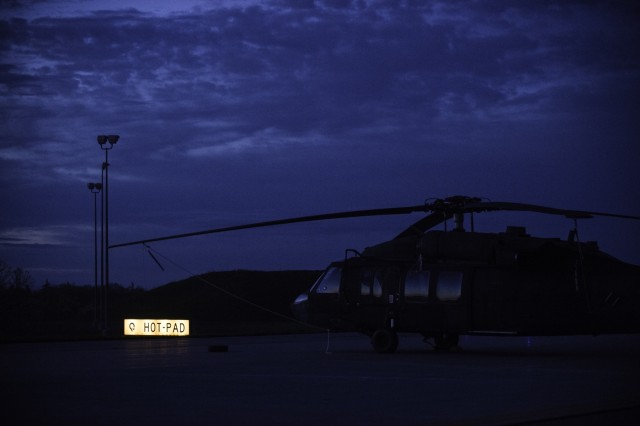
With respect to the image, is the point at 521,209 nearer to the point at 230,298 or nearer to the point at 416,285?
the point at 416,285

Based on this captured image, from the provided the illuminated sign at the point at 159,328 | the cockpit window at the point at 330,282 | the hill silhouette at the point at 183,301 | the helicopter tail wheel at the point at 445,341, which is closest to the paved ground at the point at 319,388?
the helicopter tail wheel at the point at 445,341

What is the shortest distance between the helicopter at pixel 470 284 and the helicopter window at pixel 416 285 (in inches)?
1.1

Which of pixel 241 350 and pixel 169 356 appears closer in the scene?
pixel 169 356

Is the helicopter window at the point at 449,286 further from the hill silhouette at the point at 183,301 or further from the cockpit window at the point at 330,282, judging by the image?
the hill silhouette at the point at 183,301

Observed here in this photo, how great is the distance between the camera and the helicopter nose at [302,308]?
2558cm

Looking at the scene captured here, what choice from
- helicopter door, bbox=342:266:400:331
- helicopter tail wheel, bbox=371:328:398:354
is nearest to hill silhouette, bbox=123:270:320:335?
helicopter door, bbox=342:266:400:331

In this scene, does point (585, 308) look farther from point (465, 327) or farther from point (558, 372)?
point (558, 372)

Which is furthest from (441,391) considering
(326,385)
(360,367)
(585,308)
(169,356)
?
(169,356)

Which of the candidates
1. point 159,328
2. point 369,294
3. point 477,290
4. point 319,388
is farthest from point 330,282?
point 159,328

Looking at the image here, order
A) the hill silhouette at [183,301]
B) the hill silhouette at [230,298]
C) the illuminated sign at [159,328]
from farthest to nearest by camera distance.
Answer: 1. the hill silhouette at [230,298]
2. the hill silhouette at [183,301]
3. the illuminated sign at [159,328]

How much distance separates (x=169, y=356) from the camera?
2288 centimetres

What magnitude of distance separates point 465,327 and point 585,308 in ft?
10.1

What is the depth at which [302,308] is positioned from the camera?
84.5 ft

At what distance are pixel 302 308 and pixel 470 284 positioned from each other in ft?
18.1
